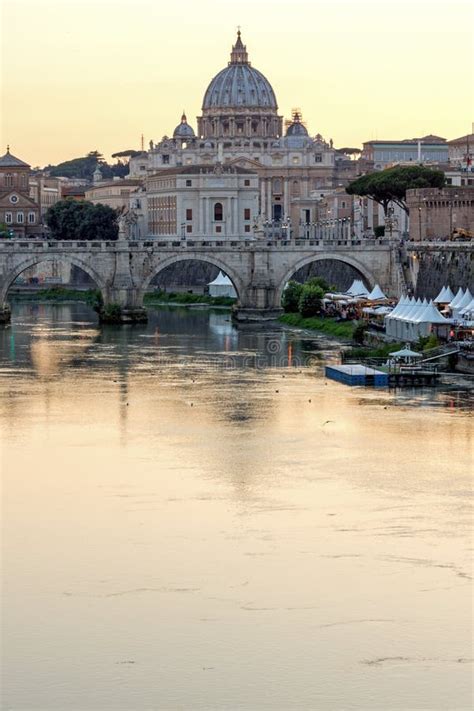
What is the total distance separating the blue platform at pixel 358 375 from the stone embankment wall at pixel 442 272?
9712 millimetres

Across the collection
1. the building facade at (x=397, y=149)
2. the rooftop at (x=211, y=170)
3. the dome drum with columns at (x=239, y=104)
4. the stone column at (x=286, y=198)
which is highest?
the dome drum with columns at (x=239, y=104)

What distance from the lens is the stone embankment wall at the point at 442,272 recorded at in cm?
5212

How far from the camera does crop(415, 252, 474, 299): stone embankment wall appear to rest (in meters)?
52.1

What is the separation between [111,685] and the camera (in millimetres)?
18297

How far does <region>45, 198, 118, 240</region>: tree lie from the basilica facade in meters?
22.5

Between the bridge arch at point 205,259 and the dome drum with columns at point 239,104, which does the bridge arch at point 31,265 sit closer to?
the bridge arch at point 205,259

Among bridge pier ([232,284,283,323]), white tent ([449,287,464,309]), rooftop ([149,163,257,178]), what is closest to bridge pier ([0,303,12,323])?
bridge pier ([232,284,283,323])

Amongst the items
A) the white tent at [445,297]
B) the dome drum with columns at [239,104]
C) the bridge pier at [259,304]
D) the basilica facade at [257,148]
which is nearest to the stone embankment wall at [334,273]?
the bridge pier at [259,304]

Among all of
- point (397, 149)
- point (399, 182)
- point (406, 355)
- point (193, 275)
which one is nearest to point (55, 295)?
point (193, 275)

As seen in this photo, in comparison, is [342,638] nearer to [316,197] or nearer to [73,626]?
[73,626]

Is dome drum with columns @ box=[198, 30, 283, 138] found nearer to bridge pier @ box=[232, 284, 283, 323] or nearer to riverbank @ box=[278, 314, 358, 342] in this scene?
bridge pier @ box=[232, 284, 283, 323]

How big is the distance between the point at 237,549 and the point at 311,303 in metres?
38.3

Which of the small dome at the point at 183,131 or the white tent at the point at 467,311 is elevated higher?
the small dome at the point at 183,131

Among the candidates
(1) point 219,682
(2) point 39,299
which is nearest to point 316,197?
(2) point 39,299
